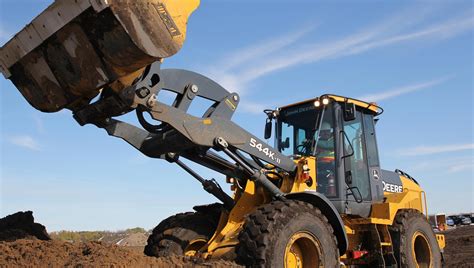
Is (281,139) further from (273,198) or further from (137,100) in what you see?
(137,100)

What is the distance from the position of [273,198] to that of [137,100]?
96.1 inches

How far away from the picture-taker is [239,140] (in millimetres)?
6625

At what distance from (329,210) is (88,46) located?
3.89m

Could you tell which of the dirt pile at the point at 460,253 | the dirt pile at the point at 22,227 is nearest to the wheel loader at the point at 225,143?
the dirt pile at the point at 22,227

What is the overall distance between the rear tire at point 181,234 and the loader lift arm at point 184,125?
0.93 m

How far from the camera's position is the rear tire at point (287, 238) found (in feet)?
19.3

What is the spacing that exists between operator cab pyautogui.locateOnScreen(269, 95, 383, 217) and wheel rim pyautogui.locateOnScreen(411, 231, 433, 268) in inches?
39.3

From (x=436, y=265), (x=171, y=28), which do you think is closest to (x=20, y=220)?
(x=171, y=28)

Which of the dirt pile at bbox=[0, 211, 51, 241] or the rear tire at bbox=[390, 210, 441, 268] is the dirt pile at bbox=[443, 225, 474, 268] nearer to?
the rear tire at bbox=[390, 210, 441, 268]

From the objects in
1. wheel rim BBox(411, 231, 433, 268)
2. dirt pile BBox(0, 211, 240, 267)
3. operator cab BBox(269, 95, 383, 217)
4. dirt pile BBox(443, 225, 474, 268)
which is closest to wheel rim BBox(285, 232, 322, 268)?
dirt pile BBox(0, 211, 240, 267)

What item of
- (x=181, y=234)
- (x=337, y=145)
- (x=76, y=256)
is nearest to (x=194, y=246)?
(x=181, y=234)

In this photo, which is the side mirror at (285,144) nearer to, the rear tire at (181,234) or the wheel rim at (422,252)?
the rear tire at (181,234)

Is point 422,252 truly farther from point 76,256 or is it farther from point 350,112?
point 76,256

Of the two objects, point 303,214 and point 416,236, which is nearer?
point 303,214
